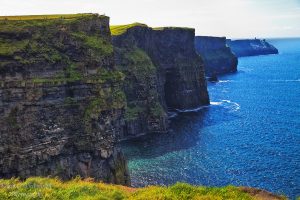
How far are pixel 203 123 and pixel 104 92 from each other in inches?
2624

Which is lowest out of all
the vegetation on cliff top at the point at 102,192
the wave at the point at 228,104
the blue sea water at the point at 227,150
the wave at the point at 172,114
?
the blue sea water at the point at 227,150

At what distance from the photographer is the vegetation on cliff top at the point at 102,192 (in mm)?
33519

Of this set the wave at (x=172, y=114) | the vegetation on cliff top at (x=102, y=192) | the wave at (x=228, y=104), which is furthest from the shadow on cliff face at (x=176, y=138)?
the vegetation on cliff top at (x=102, y=192)

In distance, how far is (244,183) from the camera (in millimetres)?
77062

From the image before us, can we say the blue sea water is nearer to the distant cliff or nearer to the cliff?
the cliff

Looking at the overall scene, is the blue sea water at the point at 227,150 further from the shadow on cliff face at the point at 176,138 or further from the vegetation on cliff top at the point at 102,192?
the vegetation on cliff top at the point at 102,192

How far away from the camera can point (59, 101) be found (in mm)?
64500

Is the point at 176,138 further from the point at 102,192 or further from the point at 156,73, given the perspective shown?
the point at 102,192

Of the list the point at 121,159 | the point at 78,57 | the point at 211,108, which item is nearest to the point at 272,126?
the point at 211,108

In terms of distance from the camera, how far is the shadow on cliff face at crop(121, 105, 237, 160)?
10038 centimetres

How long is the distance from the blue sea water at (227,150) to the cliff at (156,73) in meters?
7.08

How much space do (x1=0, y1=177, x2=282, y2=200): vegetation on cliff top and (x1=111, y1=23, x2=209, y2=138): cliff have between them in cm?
8062

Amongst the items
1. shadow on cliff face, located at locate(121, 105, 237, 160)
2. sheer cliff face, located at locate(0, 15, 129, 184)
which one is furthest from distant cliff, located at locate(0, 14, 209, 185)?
shadow on cliff face, located at locate(121, 105, 237, 160)

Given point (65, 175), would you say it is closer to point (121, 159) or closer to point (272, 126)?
point (121, 159)
